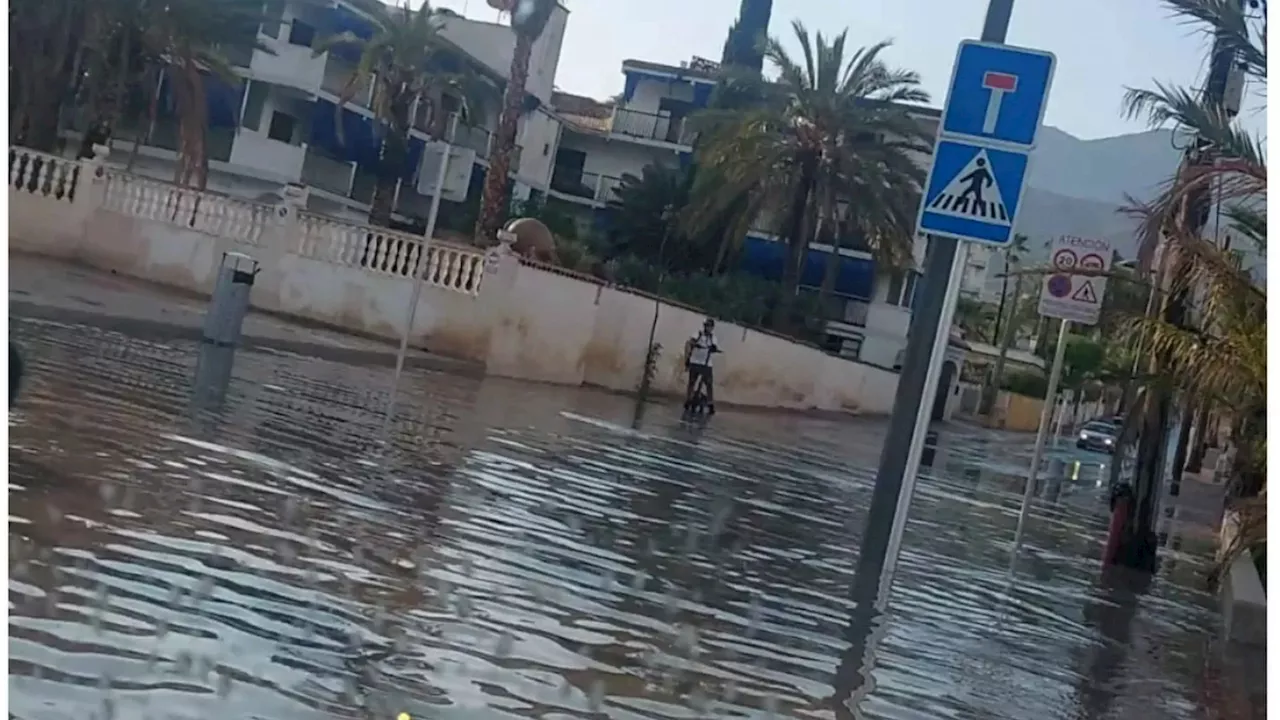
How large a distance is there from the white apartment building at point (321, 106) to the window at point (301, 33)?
2 centimetres

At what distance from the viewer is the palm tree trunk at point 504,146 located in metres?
26.2

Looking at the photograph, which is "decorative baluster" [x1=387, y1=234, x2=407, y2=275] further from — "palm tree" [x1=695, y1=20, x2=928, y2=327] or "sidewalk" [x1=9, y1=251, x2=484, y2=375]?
"palm tree" [x1=695, y1=20, x2=928, y2=327]

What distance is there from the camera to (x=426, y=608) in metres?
6.24

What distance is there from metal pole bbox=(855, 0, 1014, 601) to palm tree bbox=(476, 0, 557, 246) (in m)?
16.8

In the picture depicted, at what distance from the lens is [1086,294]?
35.6 feet

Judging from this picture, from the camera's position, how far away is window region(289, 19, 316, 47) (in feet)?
96.9

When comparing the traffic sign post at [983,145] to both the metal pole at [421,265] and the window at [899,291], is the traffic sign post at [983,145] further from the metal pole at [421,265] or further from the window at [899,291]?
the window at [899,291]

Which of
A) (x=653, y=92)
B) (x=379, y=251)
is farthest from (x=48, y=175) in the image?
(x=653, y=92)

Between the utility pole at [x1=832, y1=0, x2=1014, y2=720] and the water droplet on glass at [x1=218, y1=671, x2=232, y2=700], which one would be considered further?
the utility pole at [x1=832, y1=0, x2=1014, y2=720]

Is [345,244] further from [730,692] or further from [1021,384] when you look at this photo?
[1021,384]

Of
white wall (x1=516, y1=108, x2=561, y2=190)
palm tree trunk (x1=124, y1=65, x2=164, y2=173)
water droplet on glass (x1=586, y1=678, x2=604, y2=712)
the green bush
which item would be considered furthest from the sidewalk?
the green bush

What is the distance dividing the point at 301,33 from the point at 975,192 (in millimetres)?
23244

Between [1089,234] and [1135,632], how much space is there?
3.33 m

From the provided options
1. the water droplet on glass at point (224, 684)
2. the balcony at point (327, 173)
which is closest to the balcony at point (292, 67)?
the balcony at point (327, 173)
